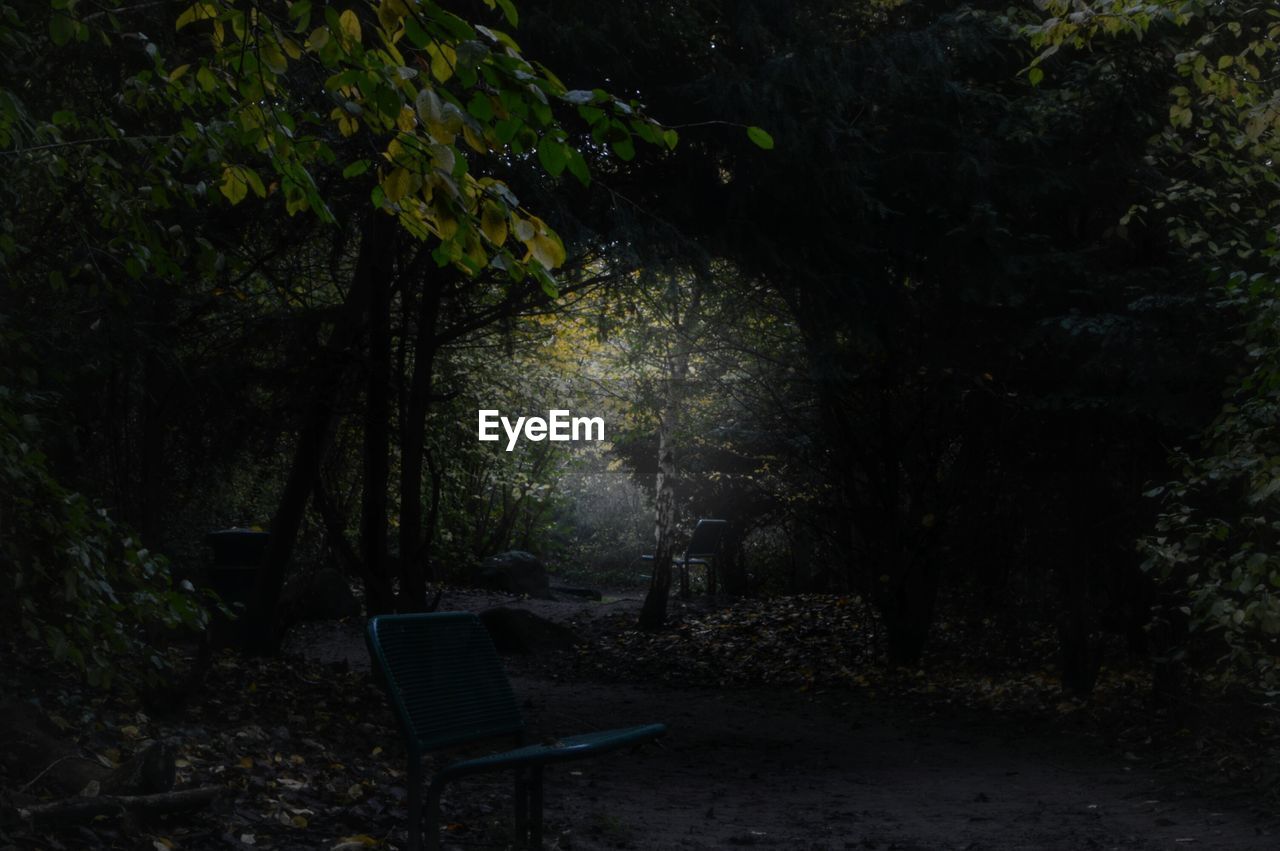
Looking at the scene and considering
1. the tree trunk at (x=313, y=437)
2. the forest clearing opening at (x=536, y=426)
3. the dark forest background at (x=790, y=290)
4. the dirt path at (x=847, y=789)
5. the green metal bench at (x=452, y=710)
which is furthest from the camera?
the forest clearing opening at (x=536, y=426)

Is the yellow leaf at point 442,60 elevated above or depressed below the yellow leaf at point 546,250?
above

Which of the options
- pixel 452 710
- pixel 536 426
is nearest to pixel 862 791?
pixel 452 710

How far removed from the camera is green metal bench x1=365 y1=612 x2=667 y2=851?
4.55 meters

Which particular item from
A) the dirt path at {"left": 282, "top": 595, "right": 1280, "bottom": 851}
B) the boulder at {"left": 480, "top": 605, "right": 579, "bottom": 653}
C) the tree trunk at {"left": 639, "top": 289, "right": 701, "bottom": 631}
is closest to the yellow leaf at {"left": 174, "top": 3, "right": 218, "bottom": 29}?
the dirt path at {"left": 282, "top": 595, "right": 1280, "bottom": 851}

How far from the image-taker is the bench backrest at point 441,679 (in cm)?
458

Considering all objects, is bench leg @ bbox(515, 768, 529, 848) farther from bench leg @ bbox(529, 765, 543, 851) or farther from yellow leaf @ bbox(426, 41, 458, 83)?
yellow leaf @ bbox(426, 41, 458, 83)

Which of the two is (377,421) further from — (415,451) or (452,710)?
(452,710)

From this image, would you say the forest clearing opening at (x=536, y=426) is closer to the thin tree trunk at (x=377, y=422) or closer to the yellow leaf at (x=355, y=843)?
the thin tree trunk at (x=377, y=422)

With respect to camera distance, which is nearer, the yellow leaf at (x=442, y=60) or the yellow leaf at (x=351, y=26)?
the yellow leaf at (x=442, y=60)

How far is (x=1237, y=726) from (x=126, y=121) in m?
7.44

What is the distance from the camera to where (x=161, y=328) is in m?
8.12

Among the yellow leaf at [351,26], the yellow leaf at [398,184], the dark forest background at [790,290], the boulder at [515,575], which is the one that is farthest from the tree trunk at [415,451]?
the boulder at [515,575]

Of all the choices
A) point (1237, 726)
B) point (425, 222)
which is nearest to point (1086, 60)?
point (1237, 726)

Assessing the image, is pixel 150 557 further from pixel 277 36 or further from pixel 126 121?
pixel 126 121
